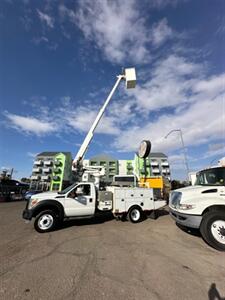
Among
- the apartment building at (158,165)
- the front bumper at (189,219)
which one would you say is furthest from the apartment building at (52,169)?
the front bumper at (189,219)

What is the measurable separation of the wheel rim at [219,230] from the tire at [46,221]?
616cm

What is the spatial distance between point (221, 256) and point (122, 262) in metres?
2.87

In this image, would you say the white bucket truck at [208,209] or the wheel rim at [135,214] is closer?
the white bucket truck at [208,209]

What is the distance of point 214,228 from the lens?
5738mm

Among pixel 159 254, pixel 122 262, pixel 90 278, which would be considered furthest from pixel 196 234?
pixel 90 278

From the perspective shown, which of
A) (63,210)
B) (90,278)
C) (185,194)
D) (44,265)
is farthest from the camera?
(63,210)

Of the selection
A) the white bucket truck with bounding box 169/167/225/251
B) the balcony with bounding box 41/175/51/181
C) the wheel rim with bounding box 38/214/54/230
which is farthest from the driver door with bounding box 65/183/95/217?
the balcony with bounding box 41/175/51/181

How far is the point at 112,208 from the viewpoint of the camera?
9.59m

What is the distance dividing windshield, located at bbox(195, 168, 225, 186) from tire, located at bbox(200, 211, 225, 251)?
1.20 meters

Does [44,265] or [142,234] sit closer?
[44,265]

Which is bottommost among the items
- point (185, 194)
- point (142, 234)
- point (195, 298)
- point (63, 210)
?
point (195, 298)

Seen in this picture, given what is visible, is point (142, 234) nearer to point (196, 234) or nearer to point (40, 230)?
point (196, 234)

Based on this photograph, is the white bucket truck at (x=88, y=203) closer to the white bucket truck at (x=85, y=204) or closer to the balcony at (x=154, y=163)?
the white bucket truck at (x=85, y=204)

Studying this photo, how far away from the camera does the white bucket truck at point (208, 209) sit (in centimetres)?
568
